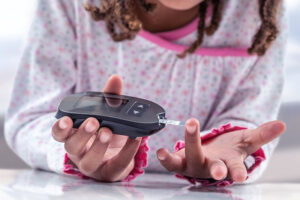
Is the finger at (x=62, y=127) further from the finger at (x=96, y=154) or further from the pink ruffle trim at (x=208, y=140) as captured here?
the pink ruffle trim at (x=208, y=140)

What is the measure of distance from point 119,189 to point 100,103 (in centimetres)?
10

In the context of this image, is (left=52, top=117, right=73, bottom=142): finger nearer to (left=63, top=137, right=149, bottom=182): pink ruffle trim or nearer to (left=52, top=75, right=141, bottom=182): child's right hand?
(left=52, top=75, right=141, bottom=182): child's right hand

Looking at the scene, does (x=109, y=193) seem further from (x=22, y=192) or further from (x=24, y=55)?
(x=24, y=55)

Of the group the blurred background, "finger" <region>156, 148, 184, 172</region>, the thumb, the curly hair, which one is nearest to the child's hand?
"finger" <region>156, 148, 184, 172</region>

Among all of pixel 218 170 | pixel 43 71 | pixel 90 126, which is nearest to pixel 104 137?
pixel 90 126

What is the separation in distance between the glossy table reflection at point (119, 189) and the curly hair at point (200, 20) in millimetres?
232

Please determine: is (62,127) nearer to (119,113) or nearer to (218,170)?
(119,113)

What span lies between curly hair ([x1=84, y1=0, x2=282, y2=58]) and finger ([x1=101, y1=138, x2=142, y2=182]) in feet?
0.77

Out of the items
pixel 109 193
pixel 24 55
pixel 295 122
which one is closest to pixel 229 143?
pixel 109 193

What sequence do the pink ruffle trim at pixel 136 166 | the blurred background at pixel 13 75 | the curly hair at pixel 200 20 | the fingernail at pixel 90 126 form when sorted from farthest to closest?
the blurred background at pixel 13 75 < the curly hair at pixel 200 20 < the pink ruffle trim at pixel 136 166 < the fingernail at pixel 90 126

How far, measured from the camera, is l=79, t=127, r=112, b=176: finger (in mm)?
473

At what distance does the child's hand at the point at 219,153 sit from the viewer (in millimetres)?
483

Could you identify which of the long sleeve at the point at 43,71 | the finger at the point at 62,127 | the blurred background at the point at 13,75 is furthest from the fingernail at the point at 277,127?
the blurred background at the point at 13,75

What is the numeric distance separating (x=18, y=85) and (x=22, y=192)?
0.34 metres
